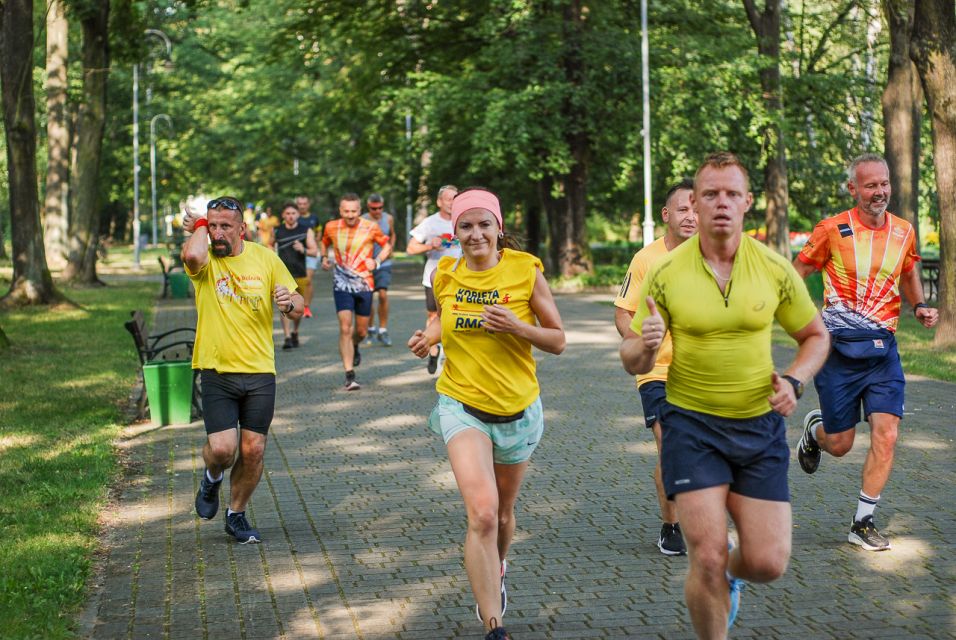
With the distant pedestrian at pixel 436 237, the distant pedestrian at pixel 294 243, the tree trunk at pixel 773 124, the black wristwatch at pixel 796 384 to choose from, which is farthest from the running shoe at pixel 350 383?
the tree trunk at pixel 773 124

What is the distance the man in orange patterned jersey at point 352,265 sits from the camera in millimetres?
14297

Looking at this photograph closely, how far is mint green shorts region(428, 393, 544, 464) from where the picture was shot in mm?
5387

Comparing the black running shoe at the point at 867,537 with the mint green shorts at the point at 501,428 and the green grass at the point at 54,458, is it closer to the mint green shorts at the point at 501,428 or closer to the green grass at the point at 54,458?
the mint green shorts at the point at 501,428

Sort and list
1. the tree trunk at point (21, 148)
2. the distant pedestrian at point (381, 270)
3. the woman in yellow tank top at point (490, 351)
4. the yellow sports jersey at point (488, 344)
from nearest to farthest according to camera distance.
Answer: the woman in yellow tank top at point (490, 351), the yellow sports jersey at point (488, 344), the distant pedestrian at point (381, 270), the tree trunk at point (21, 148)

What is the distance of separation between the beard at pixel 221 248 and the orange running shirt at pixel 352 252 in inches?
279

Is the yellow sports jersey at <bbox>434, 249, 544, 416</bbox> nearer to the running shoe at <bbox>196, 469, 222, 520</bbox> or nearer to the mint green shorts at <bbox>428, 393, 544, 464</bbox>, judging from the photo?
the mint green shorts at <bbox>428, 393, 544, 464</bbox>

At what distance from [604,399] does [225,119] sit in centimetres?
4469

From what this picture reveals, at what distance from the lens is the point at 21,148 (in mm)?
21531

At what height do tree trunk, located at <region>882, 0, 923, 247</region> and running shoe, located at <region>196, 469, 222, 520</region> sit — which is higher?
tree trunk, located at <region>882, 0, 923, 247</region>

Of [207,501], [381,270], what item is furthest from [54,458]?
[381,270]

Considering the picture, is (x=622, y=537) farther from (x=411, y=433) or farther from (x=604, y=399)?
(x=604, y=399)

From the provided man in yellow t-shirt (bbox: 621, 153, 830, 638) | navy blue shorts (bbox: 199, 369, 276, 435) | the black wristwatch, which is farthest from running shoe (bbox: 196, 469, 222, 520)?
the black wristwatch

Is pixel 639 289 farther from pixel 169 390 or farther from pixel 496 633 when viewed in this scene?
pixel 169 390

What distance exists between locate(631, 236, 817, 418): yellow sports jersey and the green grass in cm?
286
